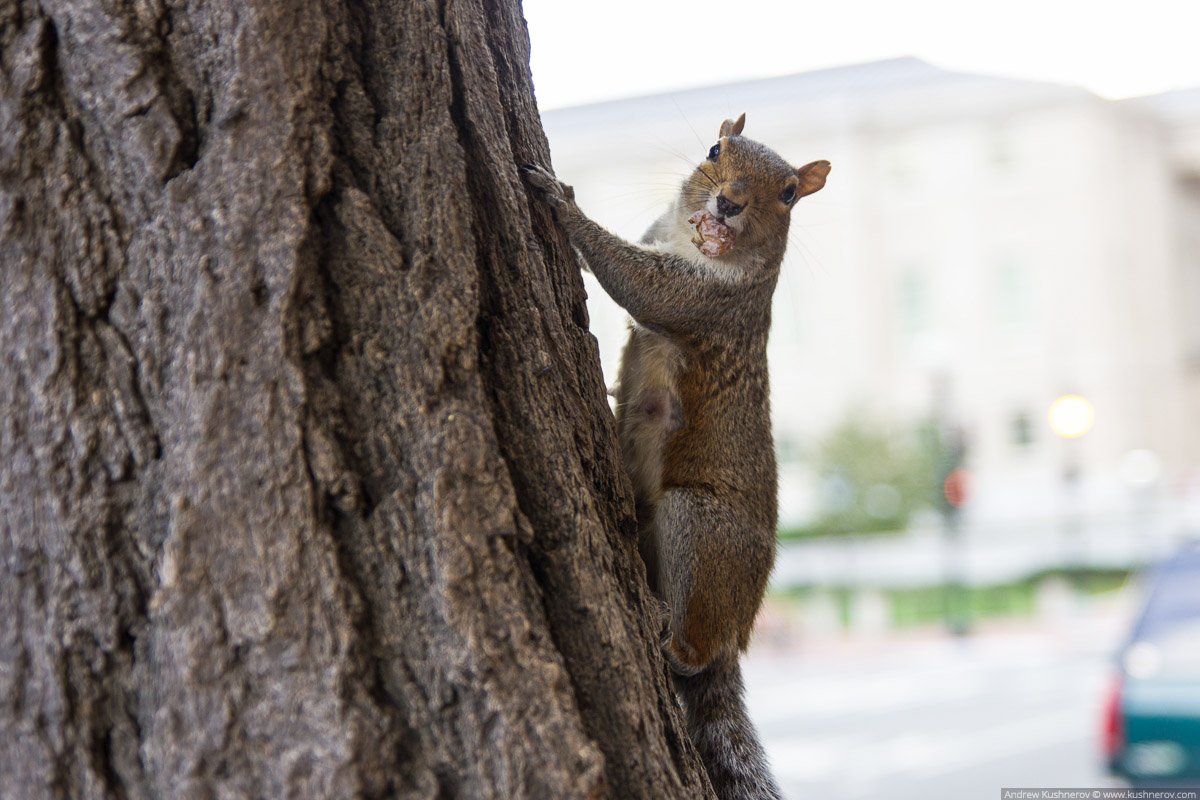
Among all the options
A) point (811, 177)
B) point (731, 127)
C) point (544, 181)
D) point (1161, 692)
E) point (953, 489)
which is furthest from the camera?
point (953, 489)

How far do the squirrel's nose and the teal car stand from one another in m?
3.72

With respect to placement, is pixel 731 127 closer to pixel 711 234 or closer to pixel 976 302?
pixel 711 234

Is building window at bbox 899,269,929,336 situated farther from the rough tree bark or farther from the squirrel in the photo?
the rough tree bark

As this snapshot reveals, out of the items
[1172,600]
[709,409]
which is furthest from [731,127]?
[1172,600]

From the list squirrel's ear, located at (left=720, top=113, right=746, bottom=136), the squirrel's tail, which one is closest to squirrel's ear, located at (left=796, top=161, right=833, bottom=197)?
squirrel's ear, located at (left=720, top=113, right=746, bottom=136)

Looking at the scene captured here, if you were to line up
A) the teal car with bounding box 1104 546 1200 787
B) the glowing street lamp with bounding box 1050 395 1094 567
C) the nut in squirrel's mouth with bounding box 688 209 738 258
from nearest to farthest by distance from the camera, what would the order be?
the nut in squirrel's mouth with bounding box 688 209 738 258
the teal car with bounding box 1104 546 1200 787
the glowing street lamp with bounding box 1050 395 1094 567

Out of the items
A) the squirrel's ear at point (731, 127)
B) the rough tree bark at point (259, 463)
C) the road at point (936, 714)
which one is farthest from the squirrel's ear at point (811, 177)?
the road at point (936, 714)

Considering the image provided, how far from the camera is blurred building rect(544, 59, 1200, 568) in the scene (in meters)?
21.2

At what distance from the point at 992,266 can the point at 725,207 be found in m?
21.1

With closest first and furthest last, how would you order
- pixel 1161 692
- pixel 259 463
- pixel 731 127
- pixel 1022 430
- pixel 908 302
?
pixel 259 463
pixel 731 127
pixel 1161 692
pixel 1022 430
pixel 908 302

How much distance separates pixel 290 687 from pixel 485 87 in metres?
0.69

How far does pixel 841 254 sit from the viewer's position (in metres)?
22.3

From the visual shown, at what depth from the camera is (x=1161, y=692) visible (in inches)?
196

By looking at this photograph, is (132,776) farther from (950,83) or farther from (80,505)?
(950,83)
